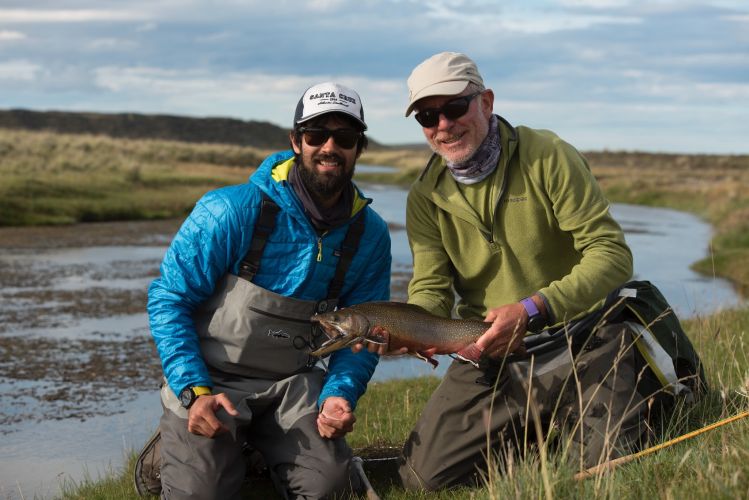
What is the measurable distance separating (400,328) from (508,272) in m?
0.95

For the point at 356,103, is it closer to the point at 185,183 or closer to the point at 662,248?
the point at 662,248

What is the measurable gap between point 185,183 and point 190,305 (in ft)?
118

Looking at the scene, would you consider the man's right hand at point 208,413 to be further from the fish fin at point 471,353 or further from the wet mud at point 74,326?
the wet mud at point 74,326

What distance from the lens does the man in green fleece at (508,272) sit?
204 inches

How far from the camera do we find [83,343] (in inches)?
451

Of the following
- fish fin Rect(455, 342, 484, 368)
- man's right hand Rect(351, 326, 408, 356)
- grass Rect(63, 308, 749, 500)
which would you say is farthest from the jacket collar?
grass Rect(63, 308, 749, 500)

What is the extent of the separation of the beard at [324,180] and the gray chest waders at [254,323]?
0.24 m

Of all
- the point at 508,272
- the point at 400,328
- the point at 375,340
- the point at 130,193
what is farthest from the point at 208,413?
the point at 130,193

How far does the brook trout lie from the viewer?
4.82m

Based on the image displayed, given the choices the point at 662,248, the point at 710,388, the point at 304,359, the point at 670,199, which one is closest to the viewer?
the point at 304,359

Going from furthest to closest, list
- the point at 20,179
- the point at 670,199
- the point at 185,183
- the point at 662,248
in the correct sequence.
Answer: the point at 670,199
the point at 185,183
the point at 20,179
the point at 662,248

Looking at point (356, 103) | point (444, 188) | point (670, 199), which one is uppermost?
point (356, 103)

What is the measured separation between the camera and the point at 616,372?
17.3 feet

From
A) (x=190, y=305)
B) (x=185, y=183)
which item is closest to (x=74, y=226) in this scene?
(x=185, y=183)
